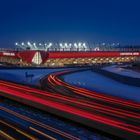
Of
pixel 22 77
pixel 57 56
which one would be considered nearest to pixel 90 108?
pixel 22 77

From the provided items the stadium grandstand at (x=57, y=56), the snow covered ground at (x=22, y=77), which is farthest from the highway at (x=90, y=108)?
the stadium grandstand at (x=57, y=56)

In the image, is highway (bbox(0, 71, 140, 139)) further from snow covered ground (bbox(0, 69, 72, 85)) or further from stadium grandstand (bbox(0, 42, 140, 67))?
stadium grandstand (bbox(0, 42, 140, 67))

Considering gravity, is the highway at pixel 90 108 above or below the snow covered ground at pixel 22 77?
above

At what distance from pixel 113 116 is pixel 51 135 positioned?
13.8 ft

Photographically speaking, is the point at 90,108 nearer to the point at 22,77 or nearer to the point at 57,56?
the point at 22,77

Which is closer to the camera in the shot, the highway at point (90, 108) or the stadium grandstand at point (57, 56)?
the highway at point (90, 108)

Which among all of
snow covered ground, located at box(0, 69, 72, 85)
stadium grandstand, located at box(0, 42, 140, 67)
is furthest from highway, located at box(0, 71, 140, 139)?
stadium grandstand, located at box(0, 42, 140, 67)

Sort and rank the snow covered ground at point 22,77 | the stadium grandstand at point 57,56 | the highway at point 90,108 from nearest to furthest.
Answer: the highway at point 90,108
the snow covered ground at point 22,77
the stadium grandstand at point 57,56

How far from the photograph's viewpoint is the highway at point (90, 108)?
1703 centimetres

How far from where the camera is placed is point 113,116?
19.4 m

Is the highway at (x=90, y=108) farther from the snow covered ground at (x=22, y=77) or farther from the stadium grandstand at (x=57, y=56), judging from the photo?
the stadium grandstand at (x=57, y=56)

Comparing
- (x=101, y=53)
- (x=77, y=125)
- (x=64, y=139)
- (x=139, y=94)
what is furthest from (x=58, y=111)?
(x=101, y=53)

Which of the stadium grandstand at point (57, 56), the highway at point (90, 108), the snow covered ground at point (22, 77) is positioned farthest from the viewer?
the stadium grandstand at point (57, 56)

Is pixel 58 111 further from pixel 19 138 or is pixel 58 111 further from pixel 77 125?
pixel 19 138
